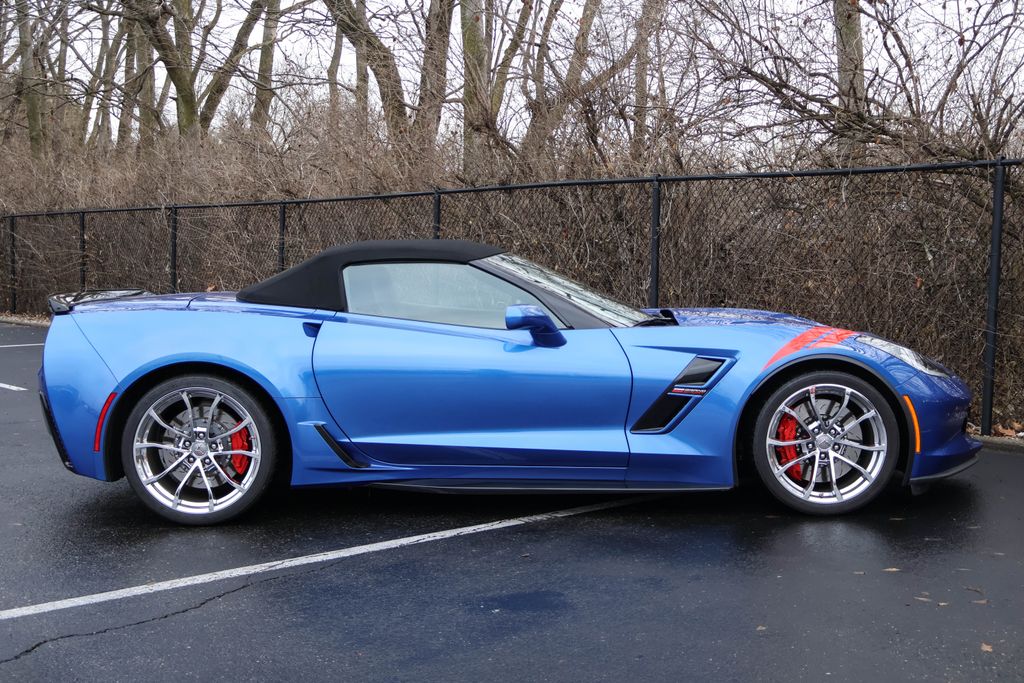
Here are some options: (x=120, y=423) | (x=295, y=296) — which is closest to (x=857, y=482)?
(x=295, y=296)

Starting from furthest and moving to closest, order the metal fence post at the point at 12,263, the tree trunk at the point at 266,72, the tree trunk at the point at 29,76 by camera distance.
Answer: the tree trunk at the point at 266,72
the tree trunk at the point at 29,76
the metal fence post at the point at 12,263

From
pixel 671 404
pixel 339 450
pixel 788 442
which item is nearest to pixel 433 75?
pixel 339 450

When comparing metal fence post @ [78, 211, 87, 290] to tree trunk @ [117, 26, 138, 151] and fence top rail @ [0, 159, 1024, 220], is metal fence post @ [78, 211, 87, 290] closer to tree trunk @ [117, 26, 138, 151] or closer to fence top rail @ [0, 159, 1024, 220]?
fence top rail @ [0, 159, 1024, 220]

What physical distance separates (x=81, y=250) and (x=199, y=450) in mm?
13759

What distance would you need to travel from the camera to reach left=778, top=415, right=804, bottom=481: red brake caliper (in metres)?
4.98

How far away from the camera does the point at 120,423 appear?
508 cm

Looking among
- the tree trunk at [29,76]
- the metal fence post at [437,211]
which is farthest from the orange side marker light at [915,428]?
the tree trunk at [29,76]

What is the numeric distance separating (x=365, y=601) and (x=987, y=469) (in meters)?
4.06

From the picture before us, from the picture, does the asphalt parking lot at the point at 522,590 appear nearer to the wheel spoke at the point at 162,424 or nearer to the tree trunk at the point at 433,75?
the wheel spoke at the point at 162,424

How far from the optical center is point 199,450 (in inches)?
198

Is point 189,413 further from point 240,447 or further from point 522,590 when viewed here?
point 522,590

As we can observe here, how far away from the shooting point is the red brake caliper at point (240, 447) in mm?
5039

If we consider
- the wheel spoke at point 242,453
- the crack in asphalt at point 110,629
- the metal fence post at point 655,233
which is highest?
the metal fence post at point 655,233

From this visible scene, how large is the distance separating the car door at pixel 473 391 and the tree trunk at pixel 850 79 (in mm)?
4873
